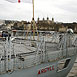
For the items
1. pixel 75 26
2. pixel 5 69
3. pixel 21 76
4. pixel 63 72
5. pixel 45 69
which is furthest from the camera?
pixel 75 26

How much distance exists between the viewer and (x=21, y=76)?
6.45 meters

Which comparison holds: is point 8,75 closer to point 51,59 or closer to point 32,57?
point 32,57

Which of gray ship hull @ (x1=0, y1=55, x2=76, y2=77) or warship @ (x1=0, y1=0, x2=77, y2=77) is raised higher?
warship @ (x1=0, y1=0, x2=77, y2=77)

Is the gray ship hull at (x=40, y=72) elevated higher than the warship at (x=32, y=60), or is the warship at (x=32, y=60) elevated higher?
the warship at (x=32, y=60)

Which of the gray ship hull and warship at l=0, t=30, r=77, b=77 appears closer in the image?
warship at l=0, t=30, r=77, b=77

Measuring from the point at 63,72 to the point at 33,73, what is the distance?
3.32m

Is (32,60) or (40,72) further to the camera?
(40,72)

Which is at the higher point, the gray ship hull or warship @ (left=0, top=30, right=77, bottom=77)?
warship @ (left=0, top=30, right=77, bottom=77)

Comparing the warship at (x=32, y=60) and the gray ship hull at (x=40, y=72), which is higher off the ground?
the warship at (x=32, y=60)

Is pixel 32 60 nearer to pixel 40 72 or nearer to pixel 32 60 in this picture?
pixel 32 60

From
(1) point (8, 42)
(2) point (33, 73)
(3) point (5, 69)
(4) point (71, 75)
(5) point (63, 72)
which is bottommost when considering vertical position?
(4) point (71, 75)

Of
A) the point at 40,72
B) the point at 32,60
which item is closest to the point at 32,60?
the point at 32,60

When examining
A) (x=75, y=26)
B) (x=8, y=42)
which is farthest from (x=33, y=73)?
(x=75, y=26)

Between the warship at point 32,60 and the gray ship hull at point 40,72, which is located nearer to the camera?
the warship at point 32,60
